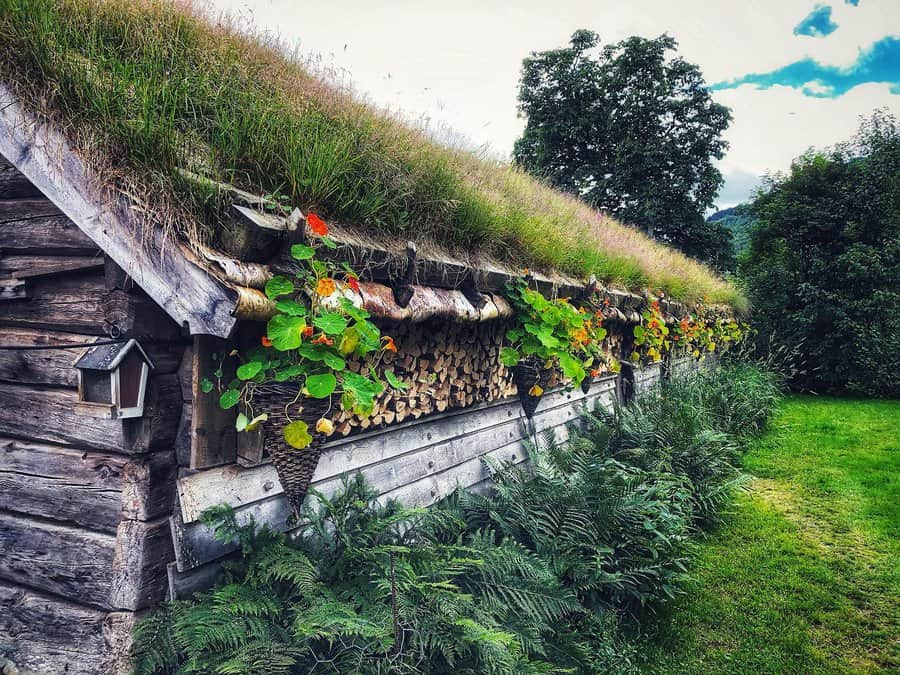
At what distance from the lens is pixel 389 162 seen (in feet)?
9.96

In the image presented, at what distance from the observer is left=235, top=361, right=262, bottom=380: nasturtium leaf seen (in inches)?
75.1

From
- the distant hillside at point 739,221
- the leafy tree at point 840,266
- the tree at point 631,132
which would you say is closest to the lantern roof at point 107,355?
the leafy tree at point 840,266

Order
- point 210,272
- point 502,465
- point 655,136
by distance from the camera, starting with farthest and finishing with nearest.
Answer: point 655,136 → point 502,465 → point 210,272

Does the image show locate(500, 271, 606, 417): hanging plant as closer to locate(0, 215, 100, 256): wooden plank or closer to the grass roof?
the grass roof

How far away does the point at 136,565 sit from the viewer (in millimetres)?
1997

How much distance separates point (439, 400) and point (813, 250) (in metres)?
13.1

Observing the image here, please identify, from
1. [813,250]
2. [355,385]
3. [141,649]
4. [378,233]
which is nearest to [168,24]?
[378,233]

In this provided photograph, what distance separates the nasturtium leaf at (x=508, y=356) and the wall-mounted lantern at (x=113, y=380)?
223 centimetres

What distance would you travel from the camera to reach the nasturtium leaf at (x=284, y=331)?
6.17 ft

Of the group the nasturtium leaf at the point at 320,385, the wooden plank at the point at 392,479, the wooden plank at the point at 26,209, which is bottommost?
the wooden plank at the point at 392,479

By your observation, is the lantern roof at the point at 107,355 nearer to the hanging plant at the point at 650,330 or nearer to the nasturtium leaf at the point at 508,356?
the nasturtium leaf at the point at 508,356

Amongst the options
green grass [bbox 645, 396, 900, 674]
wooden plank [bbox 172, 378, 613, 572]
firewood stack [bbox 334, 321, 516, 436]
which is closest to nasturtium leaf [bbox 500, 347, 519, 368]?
firewood stack [bbox 334, 321, 516, 436]

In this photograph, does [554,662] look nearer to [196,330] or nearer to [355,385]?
[355,385]

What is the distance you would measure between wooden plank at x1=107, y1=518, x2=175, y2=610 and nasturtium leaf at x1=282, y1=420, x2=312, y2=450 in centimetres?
72
